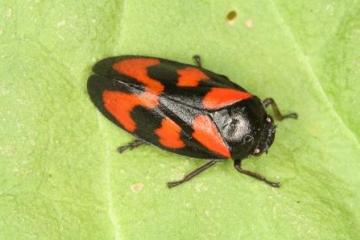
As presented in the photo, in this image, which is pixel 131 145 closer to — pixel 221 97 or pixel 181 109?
pixel 181 109

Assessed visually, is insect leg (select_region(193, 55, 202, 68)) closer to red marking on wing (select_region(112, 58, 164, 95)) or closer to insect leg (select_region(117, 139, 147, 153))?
red marking on wing (select_region(112, 58, 164, 95))

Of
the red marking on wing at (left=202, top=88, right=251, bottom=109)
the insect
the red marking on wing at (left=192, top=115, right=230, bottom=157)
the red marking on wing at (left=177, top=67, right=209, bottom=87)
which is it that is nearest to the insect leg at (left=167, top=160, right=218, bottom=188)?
the insect

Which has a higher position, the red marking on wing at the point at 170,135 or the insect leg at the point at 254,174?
the red marking on wing at the point at 170,135

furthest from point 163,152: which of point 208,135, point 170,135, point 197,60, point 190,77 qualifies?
point 197,60

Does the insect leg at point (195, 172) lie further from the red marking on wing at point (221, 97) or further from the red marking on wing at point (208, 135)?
the red marking on wing at point (221, 97)

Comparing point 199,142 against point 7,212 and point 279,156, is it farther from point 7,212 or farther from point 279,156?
point 7,212

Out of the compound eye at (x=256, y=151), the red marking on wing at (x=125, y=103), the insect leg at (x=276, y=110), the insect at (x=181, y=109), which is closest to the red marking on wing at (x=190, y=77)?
the insect at (x=181, y=109)
